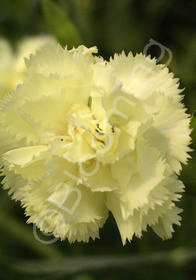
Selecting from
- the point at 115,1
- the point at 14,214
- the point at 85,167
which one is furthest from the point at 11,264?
the point at 115,1

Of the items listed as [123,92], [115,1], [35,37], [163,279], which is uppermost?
[115,1]

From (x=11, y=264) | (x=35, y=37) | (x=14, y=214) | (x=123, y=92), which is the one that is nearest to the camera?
(x=123, y=92)

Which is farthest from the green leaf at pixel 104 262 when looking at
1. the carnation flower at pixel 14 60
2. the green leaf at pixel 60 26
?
the green leaf at pixel 60 26

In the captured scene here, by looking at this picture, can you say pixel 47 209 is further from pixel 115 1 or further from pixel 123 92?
pixel 115 1

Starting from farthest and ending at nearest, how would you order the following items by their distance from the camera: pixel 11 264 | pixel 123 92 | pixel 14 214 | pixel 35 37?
pixel 14 214 → pixel 35 37 → pixel 11 264 → pixel 123 92

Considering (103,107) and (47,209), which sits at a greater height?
(103,107)

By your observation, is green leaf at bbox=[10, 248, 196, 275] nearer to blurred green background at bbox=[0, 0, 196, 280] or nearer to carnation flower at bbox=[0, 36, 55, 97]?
blurred green background at bbox=[0, 0, 196, 280]

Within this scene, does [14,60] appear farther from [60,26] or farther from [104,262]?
[104,262]

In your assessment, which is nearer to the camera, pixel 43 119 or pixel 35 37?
pixel 43 119
